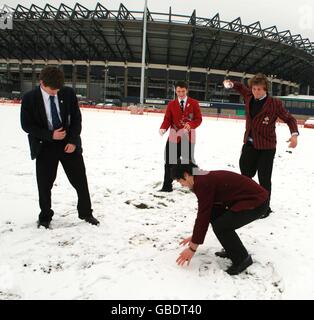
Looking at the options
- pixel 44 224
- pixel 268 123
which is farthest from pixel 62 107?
pixel 268 123

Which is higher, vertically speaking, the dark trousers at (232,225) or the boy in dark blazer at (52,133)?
the boy in dark blazer at (52,133)

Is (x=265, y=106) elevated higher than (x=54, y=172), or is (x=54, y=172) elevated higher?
(x=265, y=106)

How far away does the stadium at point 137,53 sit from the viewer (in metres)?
45.9

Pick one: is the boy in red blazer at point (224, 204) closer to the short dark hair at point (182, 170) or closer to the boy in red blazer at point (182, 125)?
the short dark hair at point (182, 170)

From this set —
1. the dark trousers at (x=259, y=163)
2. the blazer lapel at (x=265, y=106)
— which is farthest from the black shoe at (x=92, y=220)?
the blazer lapel at (x=265, y=106)

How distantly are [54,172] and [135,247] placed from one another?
4.38 feet

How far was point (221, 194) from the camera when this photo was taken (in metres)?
2.94

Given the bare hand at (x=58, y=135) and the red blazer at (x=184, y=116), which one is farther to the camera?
the red blazer at (x=184, y=116)

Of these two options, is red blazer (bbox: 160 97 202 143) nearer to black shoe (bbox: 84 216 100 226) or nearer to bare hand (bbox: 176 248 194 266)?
black shoe (bbox: 84 216 100 226)

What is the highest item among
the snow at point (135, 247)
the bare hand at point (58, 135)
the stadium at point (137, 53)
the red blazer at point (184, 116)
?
the stadium at point (137, 53)

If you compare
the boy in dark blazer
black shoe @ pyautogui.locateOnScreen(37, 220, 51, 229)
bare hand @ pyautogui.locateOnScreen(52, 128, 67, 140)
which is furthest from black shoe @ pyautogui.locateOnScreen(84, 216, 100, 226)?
bare hand @ pyautogui.locateOnScreen(52, 128, 67, 140)

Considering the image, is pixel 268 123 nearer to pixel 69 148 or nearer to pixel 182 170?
pixel 182 170

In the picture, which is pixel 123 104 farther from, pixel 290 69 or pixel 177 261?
pixel 177 261

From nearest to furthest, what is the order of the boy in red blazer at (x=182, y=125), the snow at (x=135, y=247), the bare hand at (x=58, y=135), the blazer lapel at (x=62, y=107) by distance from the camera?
the snow at (x=135, y=247)
the bare hand at (x=58, y=135)
the blazer lapel at (x=62, y=107)
the boy in red blazer at (x=182, y=125)
